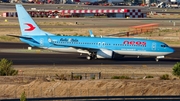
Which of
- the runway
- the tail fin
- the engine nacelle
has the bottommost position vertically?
the runway

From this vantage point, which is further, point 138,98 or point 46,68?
point 46,68

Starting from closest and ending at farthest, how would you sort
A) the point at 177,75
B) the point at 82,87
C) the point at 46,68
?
the point at 82,87 → the point at 177,75 → the point at 46,68

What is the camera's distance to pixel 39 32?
233 ft

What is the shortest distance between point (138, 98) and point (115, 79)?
306 inches

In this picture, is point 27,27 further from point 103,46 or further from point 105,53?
point 105,53

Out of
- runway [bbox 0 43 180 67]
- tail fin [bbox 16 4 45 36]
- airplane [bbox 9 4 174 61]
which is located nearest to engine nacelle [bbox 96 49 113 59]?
airplane [bbox 9 4 174 61]

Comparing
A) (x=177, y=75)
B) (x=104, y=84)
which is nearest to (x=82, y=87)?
(x=104, y=84)

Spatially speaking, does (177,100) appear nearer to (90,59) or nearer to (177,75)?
(177,75)

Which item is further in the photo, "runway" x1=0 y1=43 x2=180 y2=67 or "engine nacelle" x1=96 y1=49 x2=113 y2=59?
"engine nacelle" x1=96 y1=49 x2=113 y2=59

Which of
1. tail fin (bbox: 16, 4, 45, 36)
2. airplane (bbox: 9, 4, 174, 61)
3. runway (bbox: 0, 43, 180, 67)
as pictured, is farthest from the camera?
tail fin (bbox: 16, 4, 45, 36)

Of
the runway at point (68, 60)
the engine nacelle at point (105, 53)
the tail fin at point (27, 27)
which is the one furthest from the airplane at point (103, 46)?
the tail fin at point (27, 27)

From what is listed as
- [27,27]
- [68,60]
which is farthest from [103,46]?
[27,27]

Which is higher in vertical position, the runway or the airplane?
the airplane

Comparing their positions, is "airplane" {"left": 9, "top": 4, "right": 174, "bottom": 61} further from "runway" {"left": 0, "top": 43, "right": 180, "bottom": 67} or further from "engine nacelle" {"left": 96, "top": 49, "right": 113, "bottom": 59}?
"runway" {"left": 0, "top": 43, "right": 180, "bottom": 67}
